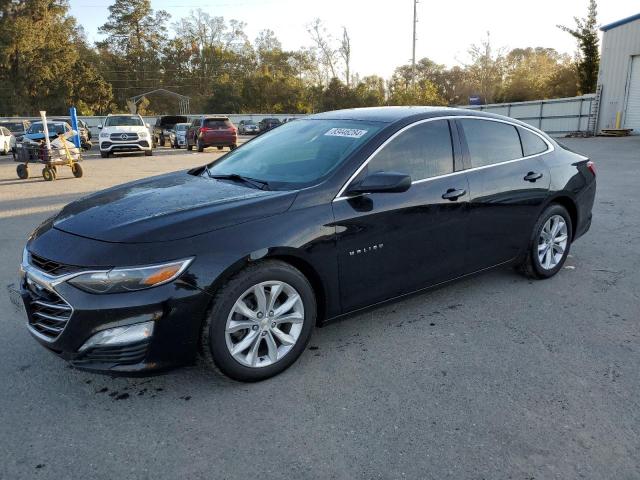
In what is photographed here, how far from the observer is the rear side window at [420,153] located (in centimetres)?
360

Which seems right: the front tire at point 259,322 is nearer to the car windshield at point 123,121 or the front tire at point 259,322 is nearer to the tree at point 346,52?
the car windshield at point 123,121

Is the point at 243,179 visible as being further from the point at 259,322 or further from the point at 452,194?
the point at 452,194

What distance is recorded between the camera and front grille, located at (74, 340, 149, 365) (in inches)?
105

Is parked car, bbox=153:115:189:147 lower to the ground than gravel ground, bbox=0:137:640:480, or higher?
higher

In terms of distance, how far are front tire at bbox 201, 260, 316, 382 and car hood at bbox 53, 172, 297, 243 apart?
1.12 feet

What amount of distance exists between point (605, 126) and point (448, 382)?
27.6 meters

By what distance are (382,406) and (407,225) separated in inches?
51.0

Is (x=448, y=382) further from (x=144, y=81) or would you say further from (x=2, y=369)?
(x=144, y=81)

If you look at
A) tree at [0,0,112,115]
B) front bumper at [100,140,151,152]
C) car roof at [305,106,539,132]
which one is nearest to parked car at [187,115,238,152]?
front bumper at [100,140,151,152]

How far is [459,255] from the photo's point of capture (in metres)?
3.99

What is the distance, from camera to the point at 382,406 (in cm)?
283

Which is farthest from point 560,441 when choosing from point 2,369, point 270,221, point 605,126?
point 605,126

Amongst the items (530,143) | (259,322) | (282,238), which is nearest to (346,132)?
(282,238)

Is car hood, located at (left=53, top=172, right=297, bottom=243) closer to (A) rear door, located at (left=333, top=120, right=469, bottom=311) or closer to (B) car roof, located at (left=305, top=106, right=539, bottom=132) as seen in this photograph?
(A) rear door, located at (left=333, top=120, right=469, bottom=311)
